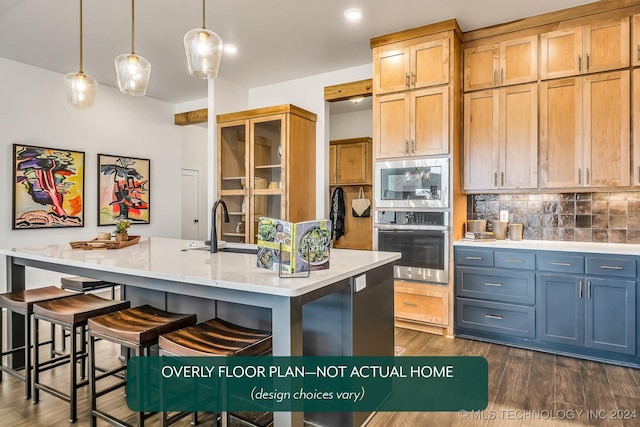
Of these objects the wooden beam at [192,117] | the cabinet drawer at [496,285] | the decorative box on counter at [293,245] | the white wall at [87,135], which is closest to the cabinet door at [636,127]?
the cabinet drawer at [496,285]

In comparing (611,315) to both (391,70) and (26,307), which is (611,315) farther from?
(26,307)

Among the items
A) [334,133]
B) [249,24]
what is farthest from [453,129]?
[334,133]

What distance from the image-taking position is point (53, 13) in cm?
336

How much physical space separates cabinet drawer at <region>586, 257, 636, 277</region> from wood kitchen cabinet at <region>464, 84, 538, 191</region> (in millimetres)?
817

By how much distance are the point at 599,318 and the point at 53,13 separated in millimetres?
5259

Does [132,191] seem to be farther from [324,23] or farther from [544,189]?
[544,189]

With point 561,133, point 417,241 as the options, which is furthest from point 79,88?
point 561,133

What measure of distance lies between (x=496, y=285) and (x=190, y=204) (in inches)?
227

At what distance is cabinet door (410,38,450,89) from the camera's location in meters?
3.44

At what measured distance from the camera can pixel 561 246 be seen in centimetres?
321

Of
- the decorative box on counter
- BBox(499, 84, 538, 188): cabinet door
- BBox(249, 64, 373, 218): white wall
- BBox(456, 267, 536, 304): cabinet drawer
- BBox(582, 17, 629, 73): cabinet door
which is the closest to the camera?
the decorative box on counter

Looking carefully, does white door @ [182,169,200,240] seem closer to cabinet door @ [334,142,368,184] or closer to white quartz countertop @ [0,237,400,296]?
cabinet door @ [334,142,368,184]

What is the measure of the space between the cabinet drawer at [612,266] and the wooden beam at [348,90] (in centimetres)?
278
